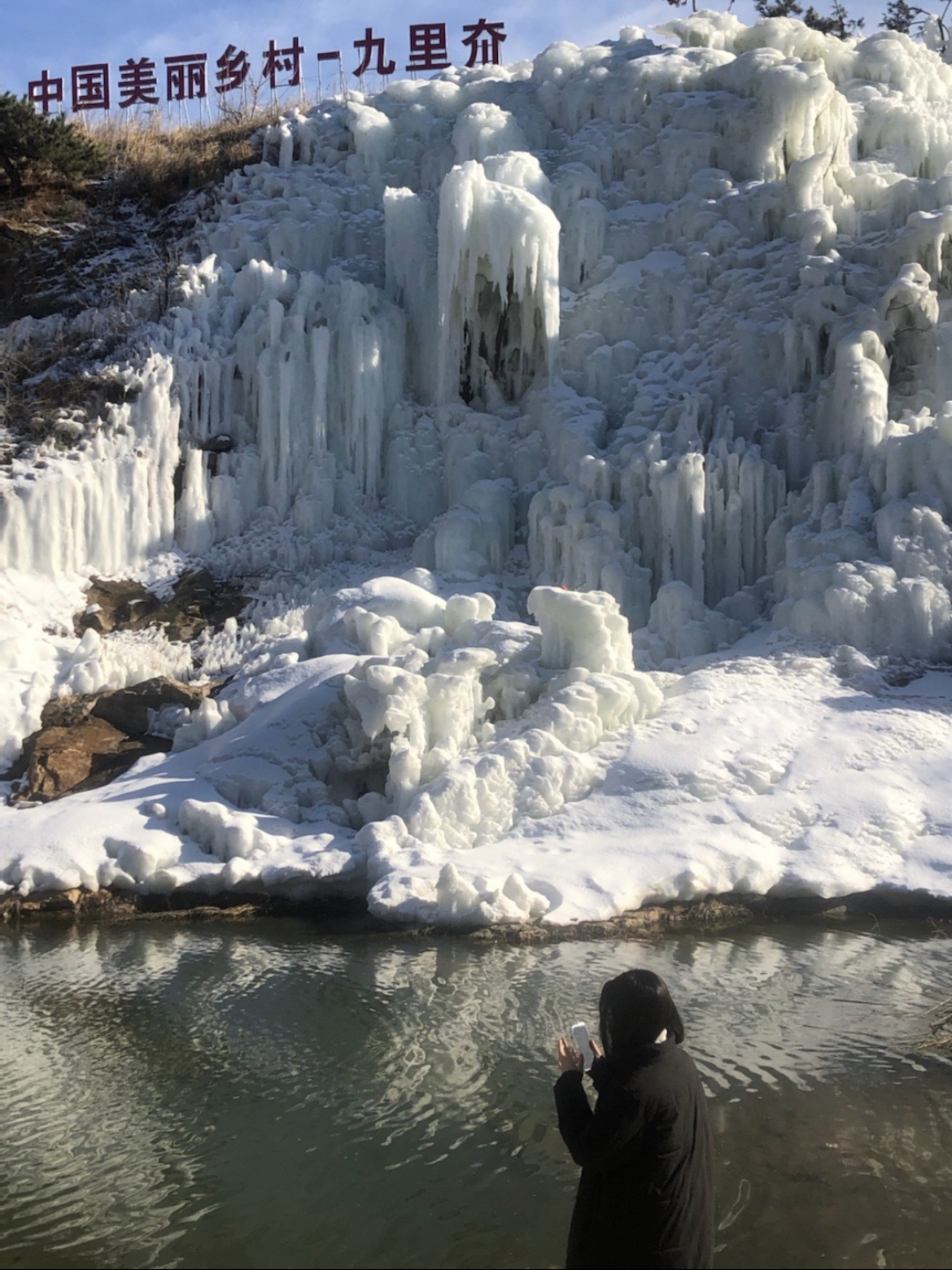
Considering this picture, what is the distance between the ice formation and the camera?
46.1ft

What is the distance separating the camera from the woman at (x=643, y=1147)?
3467 millimetres

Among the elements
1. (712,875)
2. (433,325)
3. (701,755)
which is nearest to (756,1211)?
(712,875)

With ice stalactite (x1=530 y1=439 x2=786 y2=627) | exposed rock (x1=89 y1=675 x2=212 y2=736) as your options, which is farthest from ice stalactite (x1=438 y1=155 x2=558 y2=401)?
exposed rock (x1=89 y1=675 x2=212 y2=736)

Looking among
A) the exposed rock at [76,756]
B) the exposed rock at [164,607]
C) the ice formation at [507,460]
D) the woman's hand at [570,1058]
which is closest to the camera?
the woman's hand at [570,1058]

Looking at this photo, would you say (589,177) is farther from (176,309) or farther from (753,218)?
(176,309)

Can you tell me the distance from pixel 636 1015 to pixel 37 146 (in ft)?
98.6

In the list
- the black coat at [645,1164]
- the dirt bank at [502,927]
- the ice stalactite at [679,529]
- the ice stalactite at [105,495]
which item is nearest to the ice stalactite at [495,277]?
the ice stalactite at [679,529]

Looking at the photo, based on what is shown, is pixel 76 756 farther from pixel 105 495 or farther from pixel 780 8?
pixel 780 8

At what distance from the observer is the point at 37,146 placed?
2786 cm

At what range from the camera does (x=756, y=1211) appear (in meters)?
5.60

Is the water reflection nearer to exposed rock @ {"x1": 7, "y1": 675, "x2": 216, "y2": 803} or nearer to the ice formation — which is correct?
the ice formation

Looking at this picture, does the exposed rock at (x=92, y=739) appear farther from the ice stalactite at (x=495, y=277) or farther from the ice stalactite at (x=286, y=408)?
the ice stalactite at (x=495, y=277)

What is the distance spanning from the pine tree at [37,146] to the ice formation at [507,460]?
14.2ft

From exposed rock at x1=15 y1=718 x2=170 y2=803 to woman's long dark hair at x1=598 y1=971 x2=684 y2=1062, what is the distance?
14.1 metres
